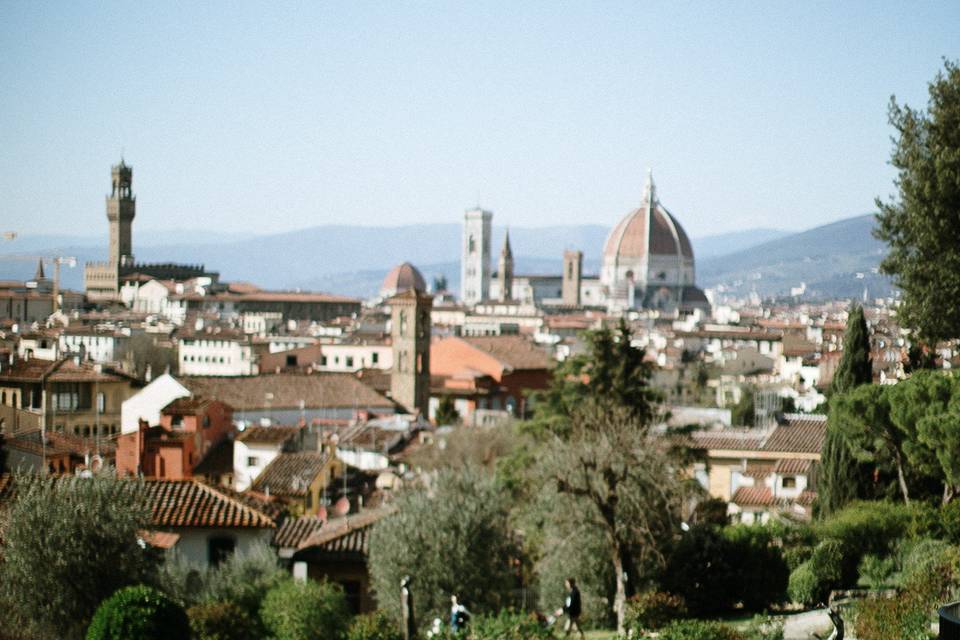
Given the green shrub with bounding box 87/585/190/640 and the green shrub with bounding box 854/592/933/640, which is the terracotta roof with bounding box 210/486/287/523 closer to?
the green shrub with bounding box 87/585/190/640

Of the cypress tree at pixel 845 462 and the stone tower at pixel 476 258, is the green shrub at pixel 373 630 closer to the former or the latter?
the cypress tree at pixel 845 462

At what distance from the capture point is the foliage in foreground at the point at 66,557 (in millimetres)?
14648

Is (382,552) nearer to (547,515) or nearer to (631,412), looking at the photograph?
(547,515)

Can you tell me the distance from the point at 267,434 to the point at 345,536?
11.8m

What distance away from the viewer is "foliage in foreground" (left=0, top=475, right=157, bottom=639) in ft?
48.1

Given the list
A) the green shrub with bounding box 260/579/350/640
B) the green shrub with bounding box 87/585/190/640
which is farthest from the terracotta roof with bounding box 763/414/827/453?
the green shrub with bounding box 87/585/190/640

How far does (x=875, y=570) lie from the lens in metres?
14.3

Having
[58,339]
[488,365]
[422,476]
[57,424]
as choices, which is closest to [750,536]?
[422,476]

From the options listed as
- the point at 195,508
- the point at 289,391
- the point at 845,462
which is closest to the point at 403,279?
the point at 289,391

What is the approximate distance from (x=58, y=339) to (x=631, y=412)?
41.7 m

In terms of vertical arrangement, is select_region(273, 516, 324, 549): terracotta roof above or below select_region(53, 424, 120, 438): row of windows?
above

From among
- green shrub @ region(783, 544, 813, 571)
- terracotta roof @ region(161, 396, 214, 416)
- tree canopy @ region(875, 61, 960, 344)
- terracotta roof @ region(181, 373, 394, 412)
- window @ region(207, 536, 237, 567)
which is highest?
tree canopy @ region(875, 61, 960, 344)

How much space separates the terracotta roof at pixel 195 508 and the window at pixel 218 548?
0.73ft

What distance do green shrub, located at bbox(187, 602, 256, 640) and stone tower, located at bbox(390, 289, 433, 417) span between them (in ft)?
114
